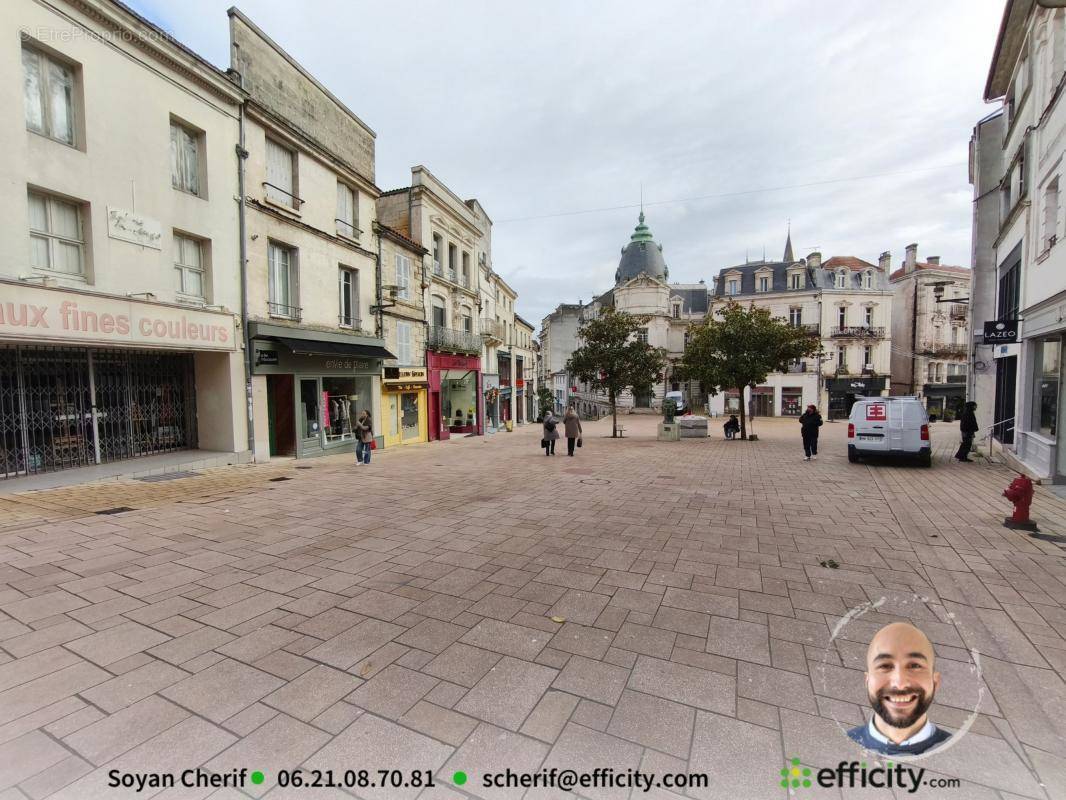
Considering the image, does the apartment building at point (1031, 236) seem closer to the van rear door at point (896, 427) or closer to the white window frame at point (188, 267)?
the van rear door at point (896, 427)

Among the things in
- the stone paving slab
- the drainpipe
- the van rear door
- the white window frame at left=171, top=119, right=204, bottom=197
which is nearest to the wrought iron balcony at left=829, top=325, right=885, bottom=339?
the van rear door

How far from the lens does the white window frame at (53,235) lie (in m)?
8.45

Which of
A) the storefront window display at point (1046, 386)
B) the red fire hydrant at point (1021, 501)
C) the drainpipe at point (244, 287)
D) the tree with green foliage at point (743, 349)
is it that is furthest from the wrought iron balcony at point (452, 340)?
the storefront window display at point (1046, 386)

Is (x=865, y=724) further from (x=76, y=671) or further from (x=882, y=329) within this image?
(x=882, y=329)

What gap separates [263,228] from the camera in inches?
507

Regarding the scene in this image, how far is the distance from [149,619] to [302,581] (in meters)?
1.14

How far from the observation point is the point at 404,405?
1986cm

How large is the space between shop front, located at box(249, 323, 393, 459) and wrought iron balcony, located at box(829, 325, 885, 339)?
41.2 meters

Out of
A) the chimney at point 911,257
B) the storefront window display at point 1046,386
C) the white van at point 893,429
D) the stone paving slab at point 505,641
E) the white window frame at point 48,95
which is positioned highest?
the chimney at point 911,257

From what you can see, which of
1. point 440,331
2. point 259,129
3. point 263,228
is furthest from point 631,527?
point 440,331

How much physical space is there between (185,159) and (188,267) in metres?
2.54

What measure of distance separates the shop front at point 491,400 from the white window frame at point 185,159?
17644 millimetres

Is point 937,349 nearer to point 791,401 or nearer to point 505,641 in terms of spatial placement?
point 791,401

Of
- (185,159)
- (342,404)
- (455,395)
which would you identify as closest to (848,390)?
(455,395)
